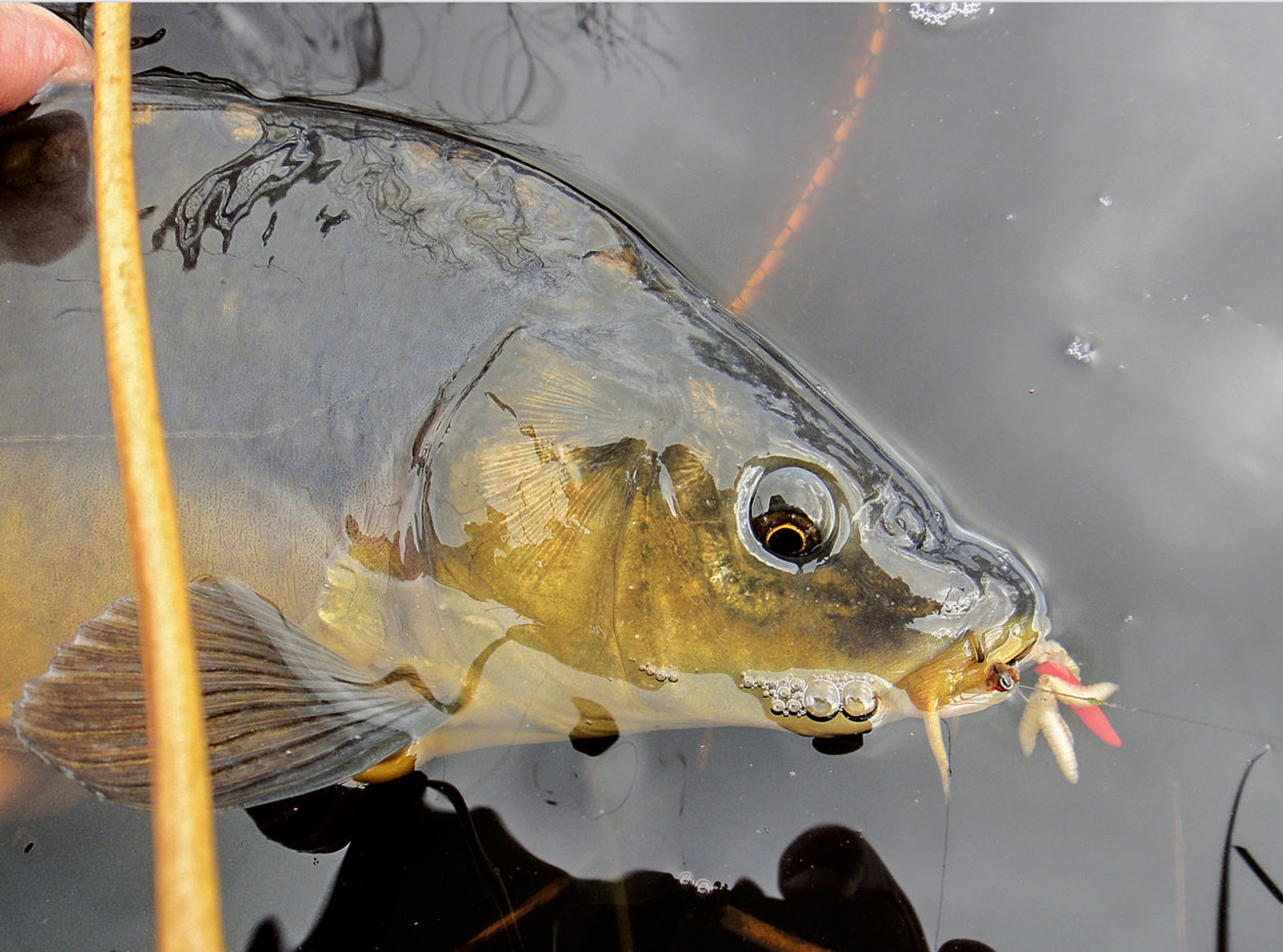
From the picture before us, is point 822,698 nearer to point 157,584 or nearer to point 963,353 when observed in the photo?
point 963,353

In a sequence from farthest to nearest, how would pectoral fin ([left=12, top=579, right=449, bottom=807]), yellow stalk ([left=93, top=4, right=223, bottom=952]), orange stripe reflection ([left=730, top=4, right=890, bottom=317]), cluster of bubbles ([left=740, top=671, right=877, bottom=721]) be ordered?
1. orange stripe reflection ([left=730, top=4, right=890, bottom=317])
2. cluster of bubbles ([left=740, top=671, right=877, bottom=721])
3. pectoral fin ([left=12, top=579, right=449, bottom=807])
4. yellow stalk ([left=93, top=4, right=223, bottom=952])

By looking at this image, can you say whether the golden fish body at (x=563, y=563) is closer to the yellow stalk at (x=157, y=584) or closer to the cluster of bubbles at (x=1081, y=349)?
the yellow stalk at (x=157, y=584)

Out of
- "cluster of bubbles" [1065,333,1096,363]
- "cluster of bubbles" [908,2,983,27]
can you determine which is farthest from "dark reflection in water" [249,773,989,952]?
"cluster of bubbles" [908,2,983,27]

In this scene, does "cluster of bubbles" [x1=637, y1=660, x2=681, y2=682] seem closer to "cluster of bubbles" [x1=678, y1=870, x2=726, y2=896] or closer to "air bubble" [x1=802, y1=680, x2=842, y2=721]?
"air bubble" [x1=802, y1=680, x2=842, y2=721]

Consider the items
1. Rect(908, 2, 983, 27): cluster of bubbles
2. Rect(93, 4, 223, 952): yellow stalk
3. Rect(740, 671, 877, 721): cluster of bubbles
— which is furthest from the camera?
Rect(908, 2, 983, 27): cluster of bubbles

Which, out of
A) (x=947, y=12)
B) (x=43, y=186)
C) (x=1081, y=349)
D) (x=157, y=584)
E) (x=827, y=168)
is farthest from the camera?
(x=947, y=12)

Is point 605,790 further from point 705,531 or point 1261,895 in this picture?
point 1261,895

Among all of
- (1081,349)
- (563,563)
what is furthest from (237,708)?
(1081,349)
